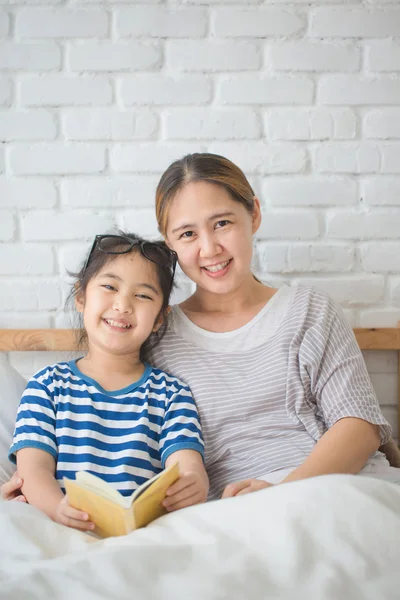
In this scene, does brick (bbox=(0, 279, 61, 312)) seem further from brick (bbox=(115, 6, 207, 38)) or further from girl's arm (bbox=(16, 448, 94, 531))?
brick (bbox=(115, 6, 207, 38))

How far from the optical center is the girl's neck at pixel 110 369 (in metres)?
1.34

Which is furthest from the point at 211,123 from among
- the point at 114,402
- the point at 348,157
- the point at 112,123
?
the point at 114,402

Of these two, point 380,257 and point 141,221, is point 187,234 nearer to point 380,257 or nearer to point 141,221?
point 141,221

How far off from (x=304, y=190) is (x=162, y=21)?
57cm

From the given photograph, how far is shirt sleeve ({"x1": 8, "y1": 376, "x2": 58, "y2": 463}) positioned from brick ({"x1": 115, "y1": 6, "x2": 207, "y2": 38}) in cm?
95

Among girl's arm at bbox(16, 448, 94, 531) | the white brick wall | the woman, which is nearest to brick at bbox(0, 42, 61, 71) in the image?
the white brick wall

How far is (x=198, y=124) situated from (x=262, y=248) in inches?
14.3

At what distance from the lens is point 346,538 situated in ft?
2.70

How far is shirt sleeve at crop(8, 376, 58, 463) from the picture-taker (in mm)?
1221

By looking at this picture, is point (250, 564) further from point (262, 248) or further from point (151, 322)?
point (262, 248)

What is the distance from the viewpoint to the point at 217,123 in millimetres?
1681

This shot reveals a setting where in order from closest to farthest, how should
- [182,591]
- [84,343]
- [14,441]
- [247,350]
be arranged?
[182,591] < [14,441] < [247,350] < [84,343]

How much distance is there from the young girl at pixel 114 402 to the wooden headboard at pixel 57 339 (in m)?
0.29

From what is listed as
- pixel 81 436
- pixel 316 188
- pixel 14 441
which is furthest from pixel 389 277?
pixel 14 441
